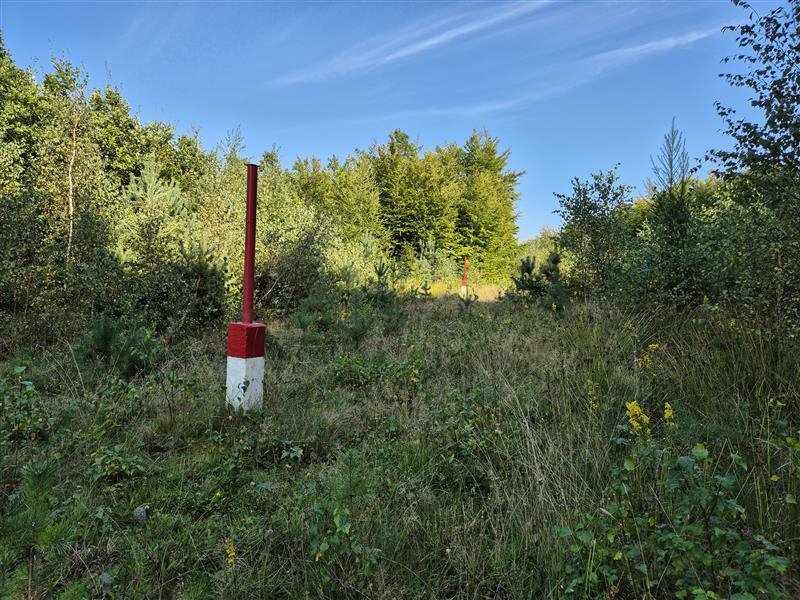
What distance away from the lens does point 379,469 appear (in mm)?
2469

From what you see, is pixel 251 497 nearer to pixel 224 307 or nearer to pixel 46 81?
pixel 224 307

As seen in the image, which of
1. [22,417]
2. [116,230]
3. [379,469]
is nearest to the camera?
[379,469]

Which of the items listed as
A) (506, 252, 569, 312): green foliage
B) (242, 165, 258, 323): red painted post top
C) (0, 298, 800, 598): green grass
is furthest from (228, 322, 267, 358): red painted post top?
(506, 252, 569, 312): green foliage

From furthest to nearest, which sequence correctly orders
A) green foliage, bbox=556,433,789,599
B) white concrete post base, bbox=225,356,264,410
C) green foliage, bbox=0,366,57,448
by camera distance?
white concrete post base, bbox=225,356,264,410
green foliage, bbox=0,366,57,448
green foliage, bbox=556,433,789,599

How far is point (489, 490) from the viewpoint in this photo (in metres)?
2.40

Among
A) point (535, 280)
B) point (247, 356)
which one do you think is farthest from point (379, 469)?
point (535, 280)

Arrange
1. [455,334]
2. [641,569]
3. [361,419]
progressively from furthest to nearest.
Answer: [455,334], [361,419], [641,569]

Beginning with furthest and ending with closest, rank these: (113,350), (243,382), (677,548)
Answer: (113,350) → (243,382) → (677,548)

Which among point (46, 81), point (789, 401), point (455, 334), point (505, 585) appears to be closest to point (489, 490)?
point (505, 585)

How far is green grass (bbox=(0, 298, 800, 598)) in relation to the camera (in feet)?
5.64

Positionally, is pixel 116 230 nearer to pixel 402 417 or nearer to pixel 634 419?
pixel 402 417

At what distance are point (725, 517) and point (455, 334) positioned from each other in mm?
4474

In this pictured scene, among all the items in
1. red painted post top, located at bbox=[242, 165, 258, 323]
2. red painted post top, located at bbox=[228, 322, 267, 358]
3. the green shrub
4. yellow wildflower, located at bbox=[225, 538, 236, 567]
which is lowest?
yellow wildflower, located at bbox=[225, 538, 236, 567]

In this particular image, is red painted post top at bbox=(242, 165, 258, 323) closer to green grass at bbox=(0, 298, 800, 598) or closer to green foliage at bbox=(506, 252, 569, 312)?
green grass at bbox=(0, 298, 800, 598)
